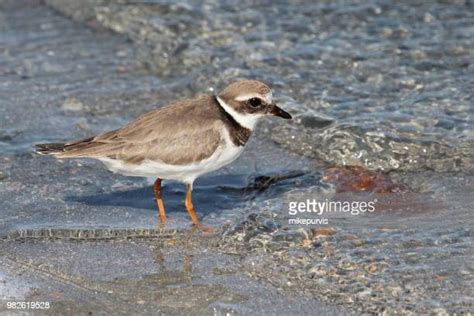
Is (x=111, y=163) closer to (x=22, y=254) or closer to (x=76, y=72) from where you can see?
(x=22, y=254)

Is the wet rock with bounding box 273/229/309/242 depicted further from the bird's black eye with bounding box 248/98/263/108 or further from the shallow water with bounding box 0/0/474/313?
the bird's black eye with bounding box 248/98/263/108

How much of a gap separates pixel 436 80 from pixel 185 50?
2835mm

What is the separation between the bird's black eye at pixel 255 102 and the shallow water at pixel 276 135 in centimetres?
79

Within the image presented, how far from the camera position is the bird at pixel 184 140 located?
20.8ft

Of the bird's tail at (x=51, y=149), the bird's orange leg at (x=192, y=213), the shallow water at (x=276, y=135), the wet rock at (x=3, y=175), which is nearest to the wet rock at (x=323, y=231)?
the shallow water at (x=276, y=135)

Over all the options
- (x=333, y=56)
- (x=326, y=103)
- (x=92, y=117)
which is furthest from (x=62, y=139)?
(x=333, y=56)

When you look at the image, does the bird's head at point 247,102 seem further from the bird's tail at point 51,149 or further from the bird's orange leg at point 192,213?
the bird's tail at point 51,149

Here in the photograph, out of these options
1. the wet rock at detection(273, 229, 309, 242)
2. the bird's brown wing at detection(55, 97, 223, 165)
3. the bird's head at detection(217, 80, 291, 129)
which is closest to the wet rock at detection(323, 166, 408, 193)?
the wet rock at detection(273, 229, 309, 242)

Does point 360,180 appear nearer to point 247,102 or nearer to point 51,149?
point 247,102

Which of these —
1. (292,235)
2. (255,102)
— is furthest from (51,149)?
(292,235)

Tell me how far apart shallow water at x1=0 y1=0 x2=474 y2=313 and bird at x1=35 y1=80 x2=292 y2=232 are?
45cm

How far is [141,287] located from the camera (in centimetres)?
557

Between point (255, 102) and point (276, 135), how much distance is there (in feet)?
5.26

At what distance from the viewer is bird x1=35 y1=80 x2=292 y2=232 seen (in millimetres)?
6340
